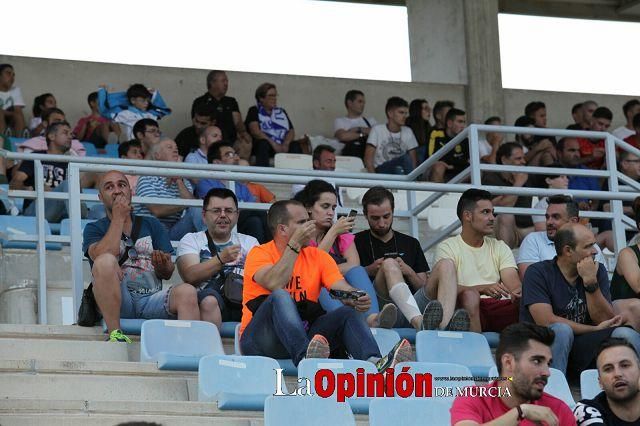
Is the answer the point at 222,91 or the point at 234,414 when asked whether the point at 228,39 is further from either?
the point at 234,414

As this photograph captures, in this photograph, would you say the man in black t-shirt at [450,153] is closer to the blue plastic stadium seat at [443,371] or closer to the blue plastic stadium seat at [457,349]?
the blue plastic stadium seat at [457,349]

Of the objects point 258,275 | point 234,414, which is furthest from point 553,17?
point 234,414

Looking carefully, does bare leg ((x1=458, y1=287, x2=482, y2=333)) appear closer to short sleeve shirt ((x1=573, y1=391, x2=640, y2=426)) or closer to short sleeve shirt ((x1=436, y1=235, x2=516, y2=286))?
short sleeve shirt ((x1=436, y1=235, x2=516, y2=286))

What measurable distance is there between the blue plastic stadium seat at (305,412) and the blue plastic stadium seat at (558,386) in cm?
101

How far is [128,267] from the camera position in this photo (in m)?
8.13

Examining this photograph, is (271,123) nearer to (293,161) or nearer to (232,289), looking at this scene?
(293,161)

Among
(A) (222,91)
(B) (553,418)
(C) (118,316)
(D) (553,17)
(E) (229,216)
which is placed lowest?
(B) (553,418)

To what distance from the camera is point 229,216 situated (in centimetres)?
838

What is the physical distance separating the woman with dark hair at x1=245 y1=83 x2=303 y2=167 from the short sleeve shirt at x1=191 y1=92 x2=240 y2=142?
0.54 feet

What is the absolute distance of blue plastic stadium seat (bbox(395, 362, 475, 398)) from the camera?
7.01 m

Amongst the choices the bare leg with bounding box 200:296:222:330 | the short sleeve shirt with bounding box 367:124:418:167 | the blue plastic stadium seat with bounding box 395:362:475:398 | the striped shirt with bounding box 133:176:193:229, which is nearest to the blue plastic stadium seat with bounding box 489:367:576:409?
the blue plastic stadium seat with bounding box 395:362:475:398

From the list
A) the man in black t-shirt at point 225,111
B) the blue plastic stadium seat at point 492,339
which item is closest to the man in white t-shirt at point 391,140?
the man in black t-shirt at point 225,111

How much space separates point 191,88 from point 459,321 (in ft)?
20.4

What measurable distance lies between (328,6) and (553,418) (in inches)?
386
